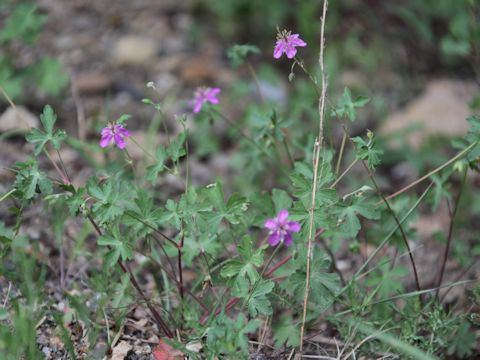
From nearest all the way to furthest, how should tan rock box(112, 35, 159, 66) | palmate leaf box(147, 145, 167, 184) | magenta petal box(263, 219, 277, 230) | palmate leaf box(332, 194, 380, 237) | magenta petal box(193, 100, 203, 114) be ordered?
1. magenta petal box(263, 219, 277, 230)
2. palmate leaf box(332, 194, 380, 237)
3. palmate leaf box(147, 145, 167, 184)
4. magenta petal box(193, 100, 203, 114)
5. tan rock box(112, 35, 159, 66)

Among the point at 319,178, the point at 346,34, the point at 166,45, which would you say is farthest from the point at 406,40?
the point at 319,178

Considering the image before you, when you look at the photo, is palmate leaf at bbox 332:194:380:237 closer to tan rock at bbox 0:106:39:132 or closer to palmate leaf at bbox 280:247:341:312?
palmate leaf at bbox 280:247:341:312

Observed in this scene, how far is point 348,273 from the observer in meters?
2.84

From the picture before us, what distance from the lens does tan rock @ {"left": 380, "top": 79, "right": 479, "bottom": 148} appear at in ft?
13.1

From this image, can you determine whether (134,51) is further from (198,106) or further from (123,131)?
(123,131)

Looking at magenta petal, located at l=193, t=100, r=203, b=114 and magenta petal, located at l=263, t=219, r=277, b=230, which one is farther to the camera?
magenta petal, located at l=193, t=100, r=203, b=114

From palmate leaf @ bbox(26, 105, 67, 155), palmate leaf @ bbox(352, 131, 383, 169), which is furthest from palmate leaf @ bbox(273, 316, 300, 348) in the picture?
palmate leaf @ bbox(26, 105, 67, 155)

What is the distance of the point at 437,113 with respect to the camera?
409 centimetres

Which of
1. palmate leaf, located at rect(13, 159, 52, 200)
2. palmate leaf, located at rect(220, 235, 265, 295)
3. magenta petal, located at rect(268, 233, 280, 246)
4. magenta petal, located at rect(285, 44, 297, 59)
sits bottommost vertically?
palmate leaf, located at rect(220, 235, 265, 295)

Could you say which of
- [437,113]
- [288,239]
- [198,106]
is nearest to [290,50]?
[198,106]

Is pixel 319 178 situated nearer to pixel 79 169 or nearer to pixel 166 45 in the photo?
pixel 79 169

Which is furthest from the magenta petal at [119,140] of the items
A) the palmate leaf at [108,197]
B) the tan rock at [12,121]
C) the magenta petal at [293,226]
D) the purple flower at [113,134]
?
the tan rock at [12,121]

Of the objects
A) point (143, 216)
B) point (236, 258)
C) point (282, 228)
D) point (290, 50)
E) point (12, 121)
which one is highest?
point (290, 50)

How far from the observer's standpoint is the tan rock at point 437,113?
3993 millimetres
